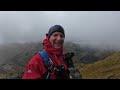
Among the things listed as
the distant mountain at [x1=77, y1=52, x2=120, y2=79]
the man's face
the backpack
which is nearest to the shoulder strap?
the backpack

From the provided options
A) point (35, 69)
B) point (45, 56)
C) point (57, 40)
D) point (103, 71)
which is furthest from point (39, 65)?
point (103, 71)

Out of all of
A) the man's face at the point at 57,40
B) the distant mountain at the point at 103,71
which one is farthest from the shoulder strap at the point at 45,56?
the distant mountain at the point at 103,71

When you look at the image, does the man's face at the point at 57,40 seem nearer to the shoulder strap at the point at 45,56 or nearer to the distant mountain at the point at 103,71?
the shoulder strap at the point at 45,56

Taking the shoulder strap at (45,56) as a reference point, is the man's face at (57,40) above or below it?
above

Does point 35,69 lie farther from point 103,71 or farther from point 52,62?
point 103,71

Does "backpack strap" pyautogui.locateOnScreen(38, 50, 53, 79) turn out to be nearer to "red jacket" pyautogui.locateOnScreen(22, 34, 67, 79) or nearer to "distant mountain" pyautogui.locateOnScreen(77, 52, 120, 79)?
"red jacket" pyautogui.locateOnScreen(22, 34, 67, 79)
